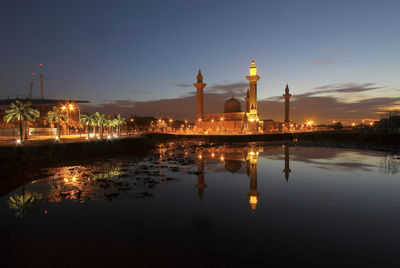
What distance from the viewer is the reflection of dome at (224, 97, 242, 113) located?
81.6m

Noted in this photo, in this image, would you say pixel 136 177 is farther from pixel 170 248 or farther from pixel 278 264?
pixel 278 264

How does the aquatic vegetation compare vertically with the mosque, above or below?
below

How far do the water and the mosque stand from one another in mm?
53867

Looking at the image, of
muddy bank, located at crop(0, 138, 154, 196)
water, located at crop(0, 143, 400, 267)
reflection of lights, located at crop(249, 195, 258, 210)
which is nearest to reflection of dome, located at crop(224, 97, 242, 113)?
muddy bank, located at crop(0, 138, 154, 196)

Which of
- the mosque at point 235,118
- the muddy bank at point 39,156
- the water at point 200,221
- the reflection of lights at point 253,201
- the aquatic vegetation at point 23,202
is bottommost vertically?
the reflection of lights at point 253,201

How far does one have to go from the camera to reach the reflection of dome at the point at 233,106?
81619mm

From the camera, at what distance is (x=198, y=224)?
11859 millimetres

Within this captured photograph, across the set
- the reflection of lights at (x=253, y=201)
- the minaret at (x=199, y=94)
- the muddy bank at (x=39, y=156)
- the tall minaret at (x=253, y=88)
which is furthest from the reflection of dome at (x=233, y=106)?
the reflection of lights at (x=253, y=201)

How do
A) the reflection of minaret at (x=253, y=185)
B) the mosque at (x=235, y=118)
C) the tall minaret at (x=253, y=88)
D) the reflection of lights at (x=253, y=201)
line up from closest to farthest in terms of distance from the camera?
1. the reflection of lights at (x=253, y=201)
2. the reflection of minaret at (x=253, y=185)
3. the mosque at (x=235, y=118)
4. the tall minaret at (x=253, y=88)

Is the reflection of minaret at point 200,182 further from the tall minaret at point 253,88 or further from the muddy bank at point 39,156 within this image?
the tall minaret at point 253,88

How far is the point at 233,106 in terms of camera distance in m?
82.1

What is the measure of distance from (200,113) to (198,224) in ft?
251

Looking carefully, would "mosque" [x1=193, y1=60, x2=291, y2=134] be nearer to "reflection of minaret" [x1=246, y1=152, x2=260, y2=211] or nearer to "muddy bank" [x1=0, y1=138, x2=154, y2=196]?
"muddy bank" [x1=0, y1=138, x2=154, y2=196]

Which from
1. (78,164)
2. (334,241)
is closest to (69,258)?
(334,241)
